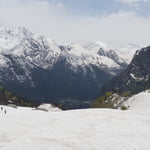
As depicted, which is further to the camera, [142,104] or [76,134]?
[142,104]

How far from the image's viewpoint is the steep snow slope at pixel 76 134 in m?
38.0

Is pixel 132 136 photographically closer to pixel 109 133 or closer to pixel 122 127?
pixel 109 133

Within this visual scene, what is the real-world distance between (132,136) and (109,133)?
133 inches

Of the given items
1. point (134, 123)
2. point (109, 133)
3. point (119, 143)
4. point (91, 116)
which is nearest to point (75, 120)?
point (91, 116)

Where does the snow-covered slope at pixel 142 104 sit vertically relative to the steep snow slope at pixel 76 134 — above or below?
above

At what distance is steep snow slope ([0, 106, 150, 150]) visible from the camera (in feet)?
125

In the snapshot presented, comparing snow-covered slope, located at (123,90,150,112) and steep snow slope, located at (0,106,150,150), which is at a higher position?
snow-covered slope, located at (123,90,150,112)

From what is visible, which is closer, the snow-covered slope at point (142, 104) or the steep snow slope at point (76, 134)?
the steep snow slope at point (76, 134)

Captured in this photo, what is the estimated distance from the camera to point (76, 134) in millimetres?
44906

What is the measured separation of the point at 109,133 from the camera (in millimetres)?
46062

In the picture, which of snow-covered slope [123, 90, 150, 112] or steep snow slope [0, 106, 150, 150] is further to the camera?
snow-covered slope [123, 90, 150, 112]

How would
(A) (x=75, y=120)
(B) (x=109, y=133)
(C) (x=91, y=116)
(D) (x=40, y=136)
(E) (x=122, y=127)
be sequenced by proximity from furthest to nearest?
(C) (x=91, y=116) → (A) (x=75, y=120) → (E) (x=122, y=127) → (B) (x=109, y=133) → (D) (x=40, y=136)

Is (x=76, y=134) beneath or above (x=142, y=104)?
beneath

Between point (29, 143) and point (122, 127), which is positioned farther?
point (122, 127)
